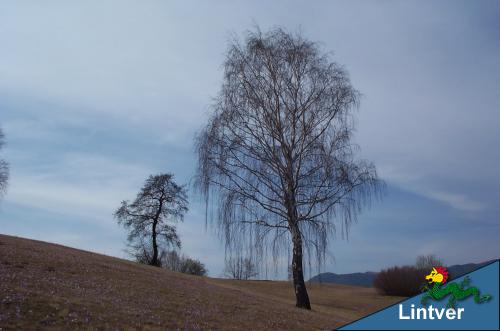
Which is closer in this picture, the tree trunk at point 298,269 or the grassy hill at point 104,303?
the grassy hill at point 104,303

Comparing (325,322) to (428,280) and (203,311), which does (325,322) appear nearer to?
(203,311)

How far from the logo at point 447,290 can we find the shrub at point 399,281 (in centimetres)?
5321

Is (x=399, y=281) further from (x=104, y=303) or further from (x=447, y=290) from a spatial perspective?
(x=447, y=290)

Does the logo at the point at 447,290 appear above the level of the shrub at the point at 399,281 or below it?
above

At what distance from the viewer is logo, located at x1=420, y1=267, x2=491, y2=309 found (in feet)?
20.4

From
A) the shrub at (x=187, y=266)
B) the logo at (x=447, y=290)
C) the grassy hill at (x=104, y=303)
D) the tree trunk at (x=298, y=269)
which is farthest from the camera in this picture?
the shrub at (x=187, y=266)

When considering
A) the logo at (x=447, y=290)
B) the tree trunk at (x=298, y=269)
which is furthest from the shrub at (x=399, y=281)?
the logo at (x=447, y=290)

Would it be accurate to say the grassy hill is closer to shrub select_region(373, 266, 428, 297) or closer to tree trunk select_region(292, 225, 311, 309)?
tree trunk select_region(292, 225, 311, 309)

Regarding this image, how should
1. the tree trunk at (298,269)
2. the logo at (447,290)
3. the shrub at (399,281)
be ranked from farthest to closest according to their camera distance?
the shrub at (399,281) → the tree trunk at (298,269) → the logo at (447,290)

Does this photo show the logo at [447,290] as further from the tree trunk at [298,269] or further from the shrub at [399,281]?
the shrub at [399,281]

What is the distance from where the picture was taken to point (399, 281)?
59656mm

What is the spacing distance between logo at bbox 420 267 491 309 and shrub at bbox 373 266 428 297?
53209mm

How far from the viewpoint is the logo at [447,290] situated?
6207 mm

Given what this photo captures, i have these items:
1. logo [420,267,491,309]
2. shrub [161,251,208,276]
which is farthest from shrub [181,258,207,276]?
logo [420,267,491,309]
